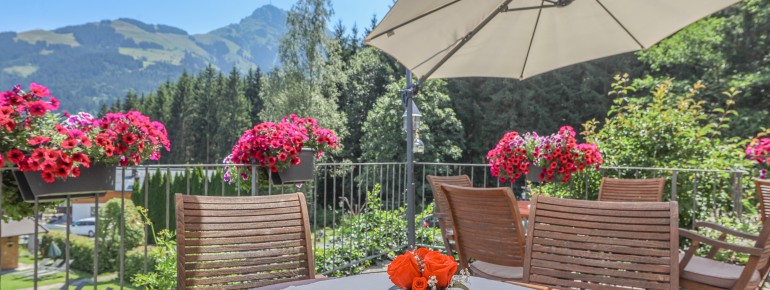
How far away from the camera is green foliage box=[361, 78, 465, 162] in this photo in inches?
735

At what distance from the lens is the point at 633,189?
3377 mm

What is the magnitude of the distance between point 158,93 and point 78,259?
19.8 meters

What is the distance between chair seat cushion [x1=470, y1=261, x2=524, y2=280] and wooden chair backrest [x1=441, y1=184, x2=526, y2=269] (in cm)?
4

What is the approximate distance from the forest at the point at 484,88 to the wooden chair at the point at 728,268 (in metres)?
11.1

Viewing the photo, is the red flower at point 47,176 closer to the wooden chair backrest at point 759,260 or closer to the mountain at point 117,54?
the wooden chair backrest at point 759,260

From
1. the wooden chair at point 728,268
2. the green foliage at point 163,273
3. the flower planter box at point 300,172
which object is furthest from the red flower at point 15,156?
the wooden chair at point 728,268

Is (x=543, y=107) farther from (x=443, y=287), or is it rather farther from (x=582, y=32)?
(x=443, y=287)

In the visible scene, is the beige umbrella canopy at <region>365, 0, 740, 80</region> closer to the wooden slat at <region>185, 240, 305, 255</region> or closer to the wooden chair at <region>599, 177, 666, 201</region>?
the wooden chair at <region>599, 177, 666, 201</region>

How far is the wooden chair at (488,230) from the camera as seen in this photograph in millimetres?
2119

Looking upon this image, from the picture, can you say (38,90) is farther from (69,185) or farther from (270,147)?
(270,147)

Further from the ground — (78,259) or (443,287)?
(443,287)

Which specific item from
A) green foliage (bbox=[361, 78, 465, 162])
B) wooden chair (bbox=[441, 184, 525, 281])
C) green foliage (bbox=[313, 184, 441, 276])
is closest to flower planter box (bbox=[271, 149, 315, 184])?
wooden chair (bbox=[441, 184, 525, 281])

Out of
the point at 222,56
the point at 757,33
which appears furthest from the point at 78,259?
the point at 222,56

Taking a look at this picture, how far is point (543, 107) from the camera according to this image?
692 inches
